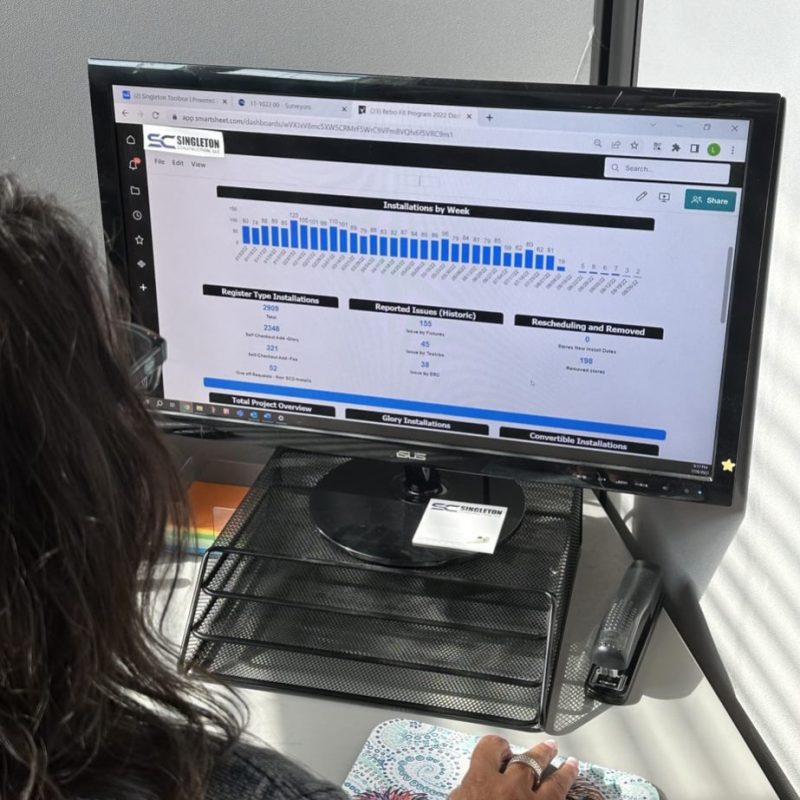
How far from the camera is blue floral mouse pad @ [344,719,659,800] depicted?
2.72 ft

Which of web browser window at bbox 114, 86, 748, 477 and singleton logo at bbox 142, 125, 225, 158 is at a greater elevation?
singleton logo at bbox 142, 125, 225, 158

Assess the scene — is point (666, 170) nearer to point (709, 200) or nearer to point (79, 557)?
point (709, 200)

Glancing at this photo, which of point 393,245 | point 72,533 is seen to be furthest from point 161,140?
point 72,533

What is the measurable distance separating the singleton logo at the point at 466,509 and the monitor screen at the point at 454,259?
0.05 metres

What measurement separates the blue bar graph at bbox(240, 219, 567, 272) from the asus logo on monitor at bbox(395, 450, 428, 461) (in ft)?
0.63

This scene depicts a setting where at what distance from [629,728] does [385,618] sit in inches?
9.0

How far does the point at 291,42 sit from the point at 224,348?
0.36 m

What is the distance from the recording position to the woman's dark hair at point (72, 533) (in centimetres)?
47

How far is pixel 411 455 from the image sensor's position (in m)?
1.04

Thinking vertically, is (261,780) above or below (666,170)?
below

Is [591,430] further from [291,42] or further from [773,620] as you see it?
[291,42]

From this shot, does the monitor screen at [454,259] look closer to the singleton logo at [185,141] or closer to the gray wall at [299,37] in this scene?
the singleton logo at [185,141]

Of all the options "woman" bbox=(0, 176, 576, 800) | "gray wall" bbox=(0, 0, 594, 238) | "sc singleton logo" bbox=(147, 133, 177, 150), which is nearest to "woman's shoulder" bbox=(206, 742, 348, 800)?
"woman" bbox=(0, 176, 576, 800)

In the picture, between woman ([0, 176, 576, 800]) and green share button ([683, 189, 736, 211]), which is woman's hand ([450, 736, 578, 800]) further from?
green share button ([683, 189, 736, 211])
